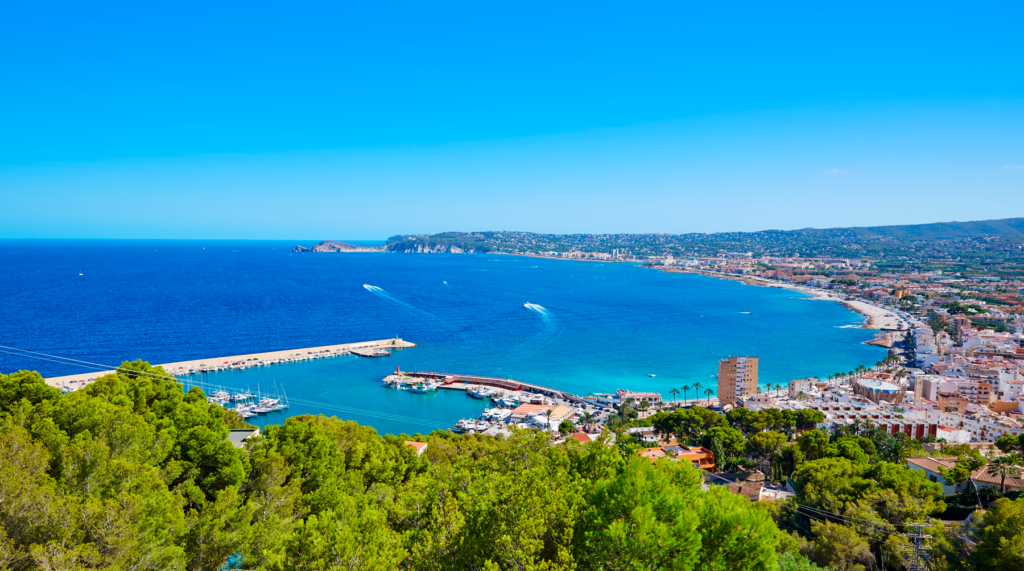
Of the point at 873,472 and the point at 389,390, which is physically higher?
the point at 873,472

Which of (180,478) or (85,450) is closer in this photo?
(85,450)

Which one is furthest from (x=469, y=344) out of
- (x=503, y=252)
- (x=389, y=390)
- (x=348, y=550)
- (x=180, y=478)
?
(x=503, y=252)

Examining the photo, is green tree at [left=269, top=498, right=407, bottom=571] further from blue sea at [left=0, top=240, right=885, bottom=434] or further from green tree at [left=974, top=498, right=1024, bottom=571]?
blue sea at [left=0, top=240, right=885, bottom=434]

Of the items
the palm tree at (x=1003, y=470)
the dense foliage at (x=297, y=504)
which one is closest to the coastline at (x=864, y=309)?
the palm tree at (x=1003, y=470)

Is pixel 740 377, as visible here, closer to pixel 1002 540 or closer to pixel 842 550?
pixel 842 550

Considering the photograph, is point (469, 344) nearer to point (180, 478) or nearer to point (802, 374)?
point (802, 374)

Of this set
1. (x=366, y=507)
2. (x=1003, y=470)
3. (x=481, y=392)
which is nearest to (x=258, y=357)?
(x=481, y=392)
